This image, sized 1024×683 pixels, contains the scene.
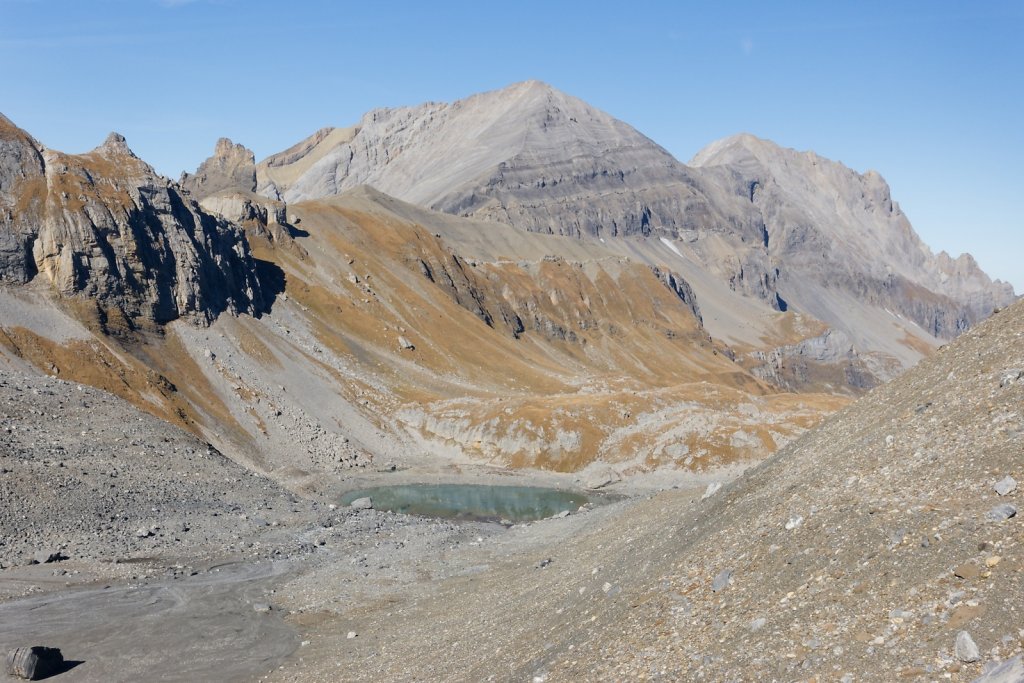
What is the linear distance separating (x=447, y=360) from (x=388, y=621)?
365 feet

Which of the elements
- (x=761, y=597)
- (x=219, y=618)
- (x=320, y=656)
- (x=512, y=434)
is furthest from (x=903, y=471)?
(x=512, y=434)

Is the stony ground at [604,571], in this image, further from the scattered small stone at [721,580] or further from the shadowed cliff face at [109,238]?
the shadowed cliff face at [109,238]

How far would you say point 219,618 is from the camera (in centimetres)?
4256

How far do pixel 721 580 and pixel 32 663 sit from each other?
2711 cm

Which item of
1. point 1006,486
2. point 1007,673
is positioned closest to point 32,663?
point 1007,673

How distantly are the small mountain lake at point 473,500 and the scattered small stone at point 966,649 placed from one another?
215 feet

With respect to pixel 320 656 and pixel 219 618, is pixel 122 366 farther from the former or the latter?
pixel 320 656

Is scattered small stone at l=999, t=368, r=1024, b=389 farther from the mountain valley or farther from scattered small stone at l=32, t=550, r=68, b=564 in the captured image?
scattered small stone at l=32, t=550, r=68, b=564

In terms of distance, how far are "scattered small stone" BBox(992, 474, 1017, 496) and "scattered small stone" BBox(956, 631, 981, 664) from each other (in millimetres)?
5370

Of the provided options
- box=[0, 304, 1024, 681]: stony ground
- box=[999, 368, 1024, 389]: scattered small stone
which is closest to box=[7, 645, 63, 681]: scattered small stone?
box=[0, 304, 1024, 681]: stony ground

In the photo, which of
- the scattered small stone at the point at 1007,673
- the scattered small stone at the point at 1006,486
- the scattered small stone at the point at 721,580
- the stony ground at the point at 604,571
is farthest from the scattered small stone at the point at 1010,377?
the scattered small stone at the point at 1007,673

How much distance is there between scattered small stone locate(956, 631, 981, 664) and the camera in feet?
55.3

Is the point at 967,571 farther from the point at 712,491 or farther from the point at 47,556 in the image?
the point at 47,556

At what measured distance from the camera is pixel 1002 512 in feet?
66.5
